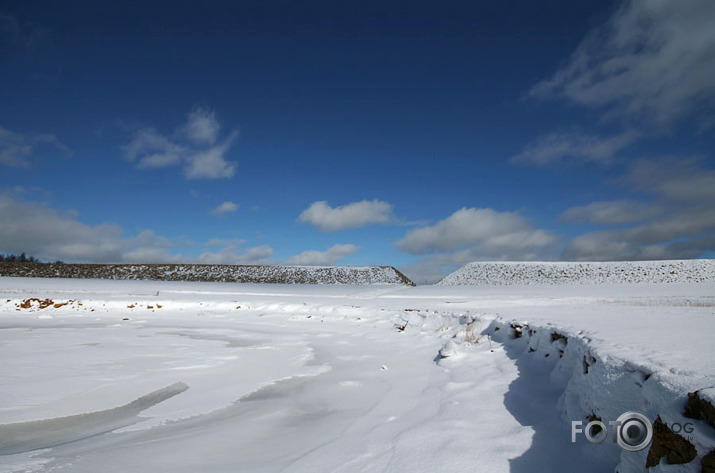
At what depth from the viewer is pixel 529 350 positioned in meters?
5.42

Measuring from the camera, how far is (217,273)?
36.7 m

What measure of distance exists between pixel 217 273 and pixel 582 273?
3777 cm

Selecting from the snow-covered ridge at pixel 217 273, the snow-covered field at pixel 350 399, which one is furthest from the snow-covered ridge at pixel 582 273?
the snow-covered field at pixel 350 399

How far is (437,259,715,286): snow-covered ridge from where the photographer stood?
1310 inches

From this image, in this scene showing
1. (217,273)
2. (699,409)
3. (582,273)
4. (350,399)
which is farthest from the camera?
(582,273)

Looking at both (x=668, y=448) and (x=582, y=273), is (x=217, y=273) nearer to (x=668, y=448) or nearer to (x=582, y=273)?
(x=582, y=273)

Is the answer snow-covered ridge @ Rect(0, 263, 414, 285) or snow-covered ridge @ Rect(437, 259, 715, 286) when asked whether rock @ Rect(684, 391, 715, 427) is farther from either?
snow-covered ridge @ Rect(437, 259, 715, 286)

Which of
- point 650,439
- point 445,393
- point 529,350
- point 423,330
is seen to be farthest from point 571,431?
point 423,330

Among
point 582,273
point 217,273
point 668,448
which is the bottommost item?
point 668,448

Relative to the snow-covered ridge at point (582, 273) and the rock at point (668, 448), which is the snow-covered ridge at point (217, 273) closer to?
the snow-covered ridge at point (582, 273)

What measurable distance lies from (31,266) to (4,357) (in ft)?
125

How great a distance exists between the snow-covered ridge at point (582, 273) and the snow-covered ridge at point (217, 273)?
26.0ft

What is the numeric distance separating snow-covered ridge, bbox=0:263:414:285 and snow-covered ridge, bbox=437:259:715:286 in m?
7.93

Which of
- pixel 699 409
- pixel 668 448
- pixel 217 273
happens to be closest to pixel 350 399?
pixel 668 448
